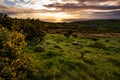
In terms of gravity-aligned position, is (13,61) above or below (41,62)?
above

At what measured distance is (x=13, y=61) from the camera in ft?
73.8

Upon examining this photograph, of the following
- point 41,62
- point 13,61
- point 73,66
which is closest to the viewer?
point 13,61

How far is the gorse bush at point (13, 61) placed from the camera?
844 inches

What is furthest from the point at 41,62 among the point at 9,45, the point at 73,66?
the point at 9,45

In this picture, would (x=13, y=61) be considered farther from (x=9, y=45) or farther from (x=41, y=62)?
(x=41, y=62)

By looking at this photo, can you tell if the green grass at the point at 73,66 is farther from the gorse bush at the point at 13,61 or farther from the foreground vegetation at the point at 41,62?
the gorse bush at the point at 13,61

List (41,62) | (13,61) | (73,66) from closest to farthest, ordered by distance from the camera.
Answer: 1. (13,61)
2. (41,62)
3. (73,66)

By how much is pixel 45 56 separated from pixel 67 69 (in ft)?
15.9

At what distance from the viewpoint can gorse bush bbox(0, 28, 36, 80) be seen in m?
21.4

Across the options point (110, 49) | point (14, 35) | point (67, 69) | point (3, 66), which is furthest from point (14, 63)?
point (110, 49)

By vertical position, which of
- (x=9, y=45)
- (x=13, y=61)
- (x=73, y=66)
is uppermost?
(x=9, y=45)

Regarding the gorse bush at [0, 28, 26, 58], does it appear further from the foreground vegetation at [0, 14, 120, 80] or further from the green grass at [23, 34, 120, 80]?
the green grass at [23, 34, 120, 80]

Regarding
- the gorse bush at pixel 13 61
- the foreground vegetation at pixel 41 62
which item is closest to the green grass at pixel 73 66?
the foreground vegetation at pixel 41 62

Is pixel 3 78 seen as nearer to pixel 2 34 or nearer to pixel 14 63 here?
pixel 14 63
